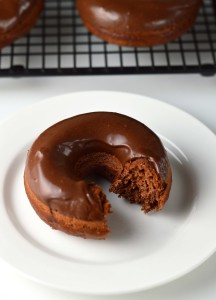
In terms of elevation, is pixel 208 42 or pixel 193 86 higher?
pixel 208 42

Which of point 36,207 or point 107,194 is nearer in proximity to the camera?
Answer: point 36,207

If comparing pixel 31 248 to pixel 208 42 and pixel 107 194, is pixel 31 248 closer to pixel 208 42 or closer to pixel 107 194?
pixel 107 194

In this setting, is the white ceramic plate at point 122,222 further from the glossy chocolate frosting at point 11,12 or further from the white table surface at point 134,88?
the glossy chocolate frosting at point 11,12

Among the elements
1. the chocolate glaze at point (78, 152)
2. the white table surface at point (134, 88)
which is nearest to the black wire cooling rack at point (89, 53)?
the white table surface at point (134, 88)

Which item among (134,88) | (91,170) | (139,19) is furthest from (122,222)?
(139,19)

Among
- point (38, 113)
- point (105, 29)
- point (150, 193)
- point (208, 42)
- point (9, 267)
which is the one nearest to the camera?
point (9, 267)

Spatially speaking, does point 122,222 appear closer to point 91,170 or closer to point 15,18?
point 91,170

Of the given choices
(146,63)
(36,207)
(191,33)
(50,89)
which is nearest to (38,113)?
(50,89)
